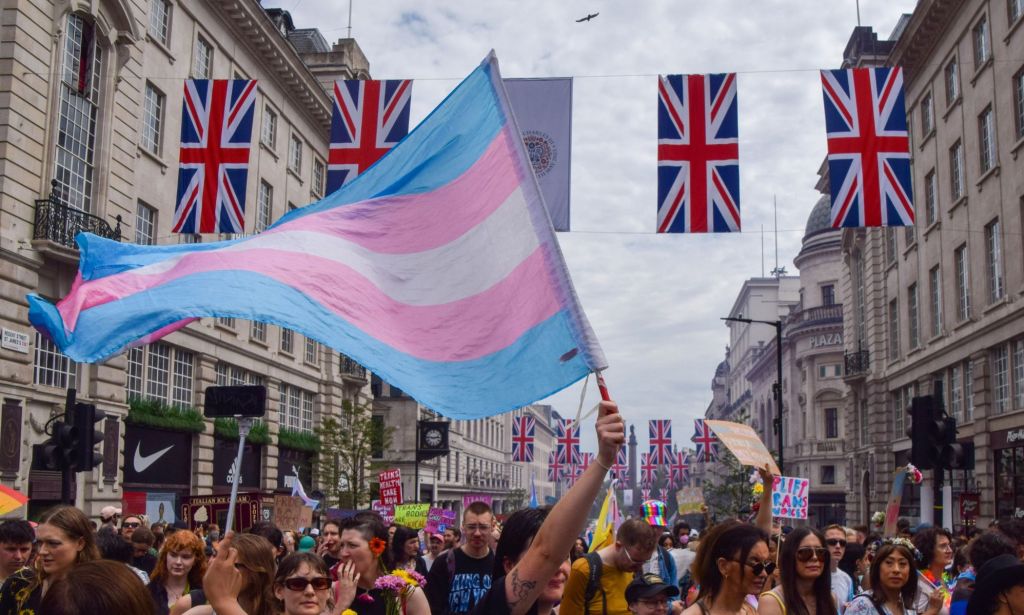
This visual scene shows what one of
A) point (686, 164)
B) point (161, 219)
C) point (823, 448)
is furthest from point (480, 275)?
point (823, 448)

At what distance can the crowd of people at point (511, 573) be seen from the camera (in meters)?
3.95

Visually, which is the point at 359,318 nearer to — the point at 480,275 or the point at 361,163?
the point at 480,275

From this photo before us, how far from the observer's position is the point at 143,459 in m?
28.0

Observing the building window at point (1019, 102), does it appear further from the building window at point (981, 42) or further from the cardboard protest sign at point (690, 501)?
the cardboard protest sign at point (690, 501)

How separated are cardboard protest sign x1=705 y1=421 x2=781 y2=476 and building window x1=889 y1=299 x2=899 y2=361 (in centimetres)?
3447

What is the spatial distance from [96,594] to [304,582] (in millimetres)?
2001

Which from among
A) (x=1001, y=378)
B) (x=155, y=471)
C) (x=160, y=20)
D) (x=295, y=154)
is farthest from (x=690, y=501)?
(x=295, y=154)

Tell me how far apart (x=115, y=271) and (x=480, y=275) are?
2470 mm

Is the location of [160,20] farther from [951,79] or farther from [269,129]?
[951,79]

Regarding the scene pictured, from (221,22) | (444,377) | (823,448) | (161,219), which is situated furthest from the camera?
(823,448)

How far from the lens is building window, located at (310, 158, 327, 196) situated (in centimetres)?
4390

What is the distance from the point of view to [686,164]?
706 inches

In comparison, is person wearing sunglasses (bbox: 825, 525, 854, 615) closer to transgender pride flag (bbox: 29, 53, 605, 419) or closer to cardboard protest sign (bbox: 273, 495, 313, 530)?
transgender pride flag (bbox: 29, 53, 605, 419)

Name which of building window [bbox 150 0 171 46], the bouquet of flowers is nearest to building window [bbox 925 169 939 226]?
building window [bbox 150 0 171 46]
